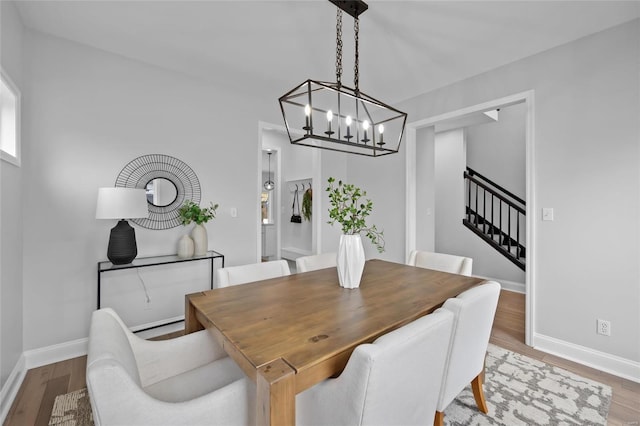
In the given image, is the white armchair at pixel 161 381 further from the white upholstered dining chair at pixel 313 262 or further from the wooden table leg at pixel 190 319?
the white upholstered dining chair at pixel 313 262

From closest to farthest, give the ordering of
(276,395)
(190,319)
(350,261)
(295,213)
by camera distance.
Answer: (276,395), (190,319), (350,261), (295,213)

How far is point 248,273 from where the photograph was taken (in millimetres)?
1998

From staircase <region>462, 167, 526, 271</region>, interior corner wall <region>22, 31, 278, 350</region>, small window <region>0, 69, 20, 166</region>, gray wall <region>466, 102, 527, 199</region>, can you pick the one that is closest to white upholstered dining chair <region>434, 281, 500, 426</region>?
interior corner wall <region>22, 31, 278, 350</region>

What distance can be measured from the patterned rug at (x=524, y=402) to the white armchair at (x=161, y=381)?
0.87 m

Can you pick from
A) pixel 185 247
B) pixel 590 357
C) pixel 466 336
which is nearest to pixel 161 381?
pixel 466 336

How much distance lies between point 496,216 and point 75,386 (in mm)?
5785

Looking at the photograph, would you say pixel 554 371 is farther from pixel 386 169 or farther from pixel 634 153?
pixel 386 169

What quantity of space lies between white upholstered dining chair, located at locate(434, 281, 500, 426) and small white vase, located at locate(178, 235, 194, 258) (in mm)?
2396

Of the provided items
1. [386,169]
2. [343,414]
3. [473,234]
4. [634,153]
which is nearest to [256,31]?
[386,169]

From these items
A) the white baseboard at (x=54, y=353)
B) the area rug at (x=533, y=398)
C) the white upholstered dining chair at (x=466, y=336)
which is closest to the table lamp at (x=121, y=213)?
the white baseboard at (x=54, y=353)

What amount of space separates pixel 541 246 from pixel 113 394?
10.2 ft

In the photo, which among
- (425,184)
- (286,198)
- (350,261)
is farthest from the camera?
(286,198)

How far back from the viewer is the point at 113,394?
0.78 metres

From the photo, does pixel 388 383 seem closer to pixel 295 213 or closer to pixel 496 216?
pixel 496 216
